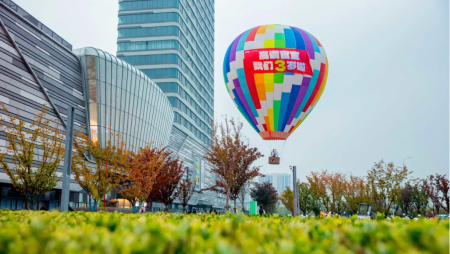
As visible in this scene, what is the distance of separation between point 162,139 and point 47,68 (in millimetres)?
28519

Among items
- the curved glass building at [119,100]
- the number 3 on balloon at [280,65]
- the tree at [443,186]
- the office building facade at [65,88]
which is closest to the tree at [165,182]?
the curved glass building at [119,100]

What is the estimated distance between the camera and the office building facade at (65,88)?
35.0 metres

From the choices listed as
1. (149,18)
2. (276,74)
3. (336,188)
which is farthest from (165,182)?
(149,18)

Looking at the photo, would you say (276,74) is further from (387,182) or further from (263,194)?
(263,194)

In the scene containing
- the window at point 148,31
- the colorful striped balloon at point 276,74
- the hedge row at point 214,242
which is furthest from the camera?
the window at point 148,31

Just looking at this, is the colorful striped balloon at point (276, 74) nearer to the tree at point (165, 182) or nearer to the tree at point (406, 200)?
the tree at point (165, 182)

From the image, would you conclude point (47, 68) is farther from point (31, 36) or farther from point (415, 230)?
point (415, 230)

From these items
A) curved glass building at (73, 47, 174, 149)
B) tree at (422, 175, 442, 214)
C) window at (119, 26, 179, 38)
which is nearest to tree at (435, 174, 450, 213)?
tree at (422, 175, 442, 214)

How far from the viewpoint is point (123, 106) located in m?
52.8

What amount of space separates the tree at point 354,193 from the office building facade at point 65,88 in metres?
31.5

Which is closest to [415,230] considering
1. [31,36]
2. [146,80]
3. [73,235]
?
[73,235]

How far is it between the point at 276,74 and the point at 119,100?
29.6 meters

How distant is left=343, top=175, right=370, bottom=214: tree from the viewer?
5862 centimetres

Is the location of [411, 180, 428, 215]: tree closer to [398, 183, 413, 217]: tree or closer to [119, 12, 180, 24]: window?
[398, 183, 413, 217]: tree
